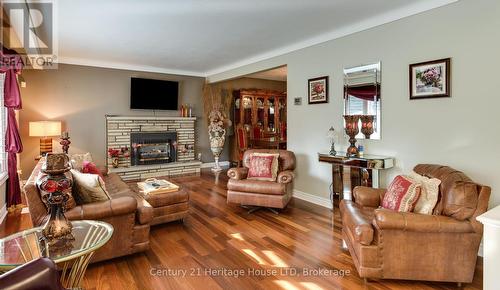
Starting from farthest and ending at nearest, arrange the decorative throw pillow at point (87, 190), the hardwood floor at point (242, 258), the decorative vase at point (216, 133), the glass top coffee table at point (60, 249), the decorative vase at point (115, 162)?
1. the decorative vase at point (216, 133)
2. the decorative vase at point (115, 162)
3. the decorative throw pillow at point (87, 190)
4. the hardwood floor at point (242, 258)
5. the glass top coffee table at point (60, 249)

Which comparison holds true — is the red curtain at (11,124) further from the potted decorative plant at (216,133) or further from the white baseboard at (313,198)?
the white baseboard at (313,198)

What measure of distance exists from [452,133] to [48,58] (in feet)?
21.3

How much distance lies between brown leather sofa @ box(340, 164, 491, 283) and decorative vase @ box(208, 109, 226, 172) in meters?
5.17

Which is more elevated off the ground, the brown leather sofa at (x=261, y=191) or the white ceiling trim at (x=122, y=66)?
the white ceiling trim at (x=122, y=66)

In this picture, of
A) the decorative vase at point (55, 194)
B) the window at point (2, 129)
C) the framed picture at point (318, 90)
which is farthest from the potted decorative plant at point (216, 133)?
the decorative vase at point (55, 194)

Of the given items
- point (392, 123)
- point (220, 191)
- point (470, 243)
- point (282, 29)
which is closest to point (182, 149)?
point (220, 191)

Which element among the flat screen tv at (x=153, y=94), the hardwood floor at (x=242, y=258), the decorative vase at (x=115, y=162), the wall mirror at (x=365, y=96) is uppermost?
the flat screen tv at (x=153, y=94)

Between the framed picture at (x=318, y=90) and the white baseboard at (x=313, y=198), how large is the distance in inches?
58.3

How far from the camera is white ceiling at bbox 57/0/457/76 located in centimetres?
304

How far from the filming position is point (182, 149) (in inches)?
279

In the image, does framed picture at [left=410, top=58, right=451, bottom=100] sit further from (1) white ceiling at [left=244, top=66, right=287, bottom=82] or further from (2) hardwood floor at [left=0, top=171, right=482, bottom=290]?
(1) white ceiling at [left=244, top=66, right=287, bottom=82]

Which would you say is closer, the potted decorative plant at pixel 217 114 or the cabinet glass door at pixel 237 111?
the potted decorative plant at pixel 217 114

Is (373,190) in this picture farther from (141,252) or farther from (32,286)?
(32,286)

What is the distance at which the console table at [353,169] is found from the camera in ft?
10.9
